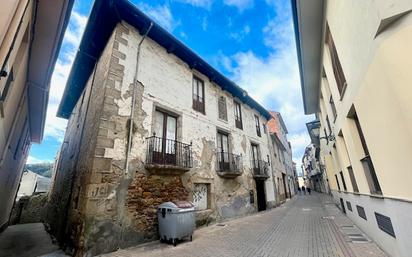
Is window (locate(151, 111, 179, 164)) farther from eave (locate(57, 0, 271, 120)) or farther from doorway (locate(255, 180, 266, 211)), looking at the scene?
doorway (locate(255, 180, 266, 211))

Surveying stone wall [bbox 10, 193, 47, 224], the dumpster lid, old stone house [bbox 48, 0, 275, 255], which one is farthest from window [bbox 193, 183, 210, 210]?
stone wall [bbox 10, 193, 47, 224]

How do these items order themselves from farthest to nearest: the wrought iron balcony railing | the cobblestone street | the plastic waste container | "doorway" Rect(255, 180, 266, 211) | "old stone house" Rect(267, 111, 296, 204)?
"old stone house" Rect(267, 111, 296, 204) < "doorway" Rect(255, 180, 266, 211) < the wrought iron balcony railing < the plastic waste container < the cobblestone street

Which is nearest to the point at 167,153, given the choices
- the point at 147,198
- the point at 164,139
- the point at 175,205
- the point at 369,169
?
the point at 164,139

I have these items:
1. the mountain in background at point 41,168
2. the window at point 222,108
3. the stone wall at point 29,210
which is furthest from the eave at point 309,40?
the mountain in background at point 41,168

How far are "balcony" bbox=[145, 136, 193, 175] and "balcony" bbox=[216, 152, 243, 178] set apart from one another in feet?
7.10

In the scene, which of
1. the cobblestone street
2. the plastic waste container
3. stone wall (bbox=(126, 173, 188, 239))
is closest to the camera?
the cobblestone street

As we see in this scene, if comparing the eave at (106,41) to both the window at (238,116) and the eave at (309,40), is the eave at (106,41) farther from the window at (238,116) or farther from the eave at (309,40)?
the eave at (309,40)

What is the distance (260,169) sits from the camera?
13.6 metres

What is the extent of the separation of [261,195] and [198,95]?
341 inches

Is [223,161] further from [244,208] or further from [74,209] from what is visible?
[74,209]

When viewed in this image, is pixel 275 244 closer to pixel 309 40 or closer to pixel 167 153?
pixel 167 153

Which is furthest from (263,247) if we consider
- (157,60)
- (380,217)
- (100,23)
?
(100,23)

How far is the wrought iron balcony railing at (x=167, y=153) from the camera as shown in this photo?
6944 millimetres

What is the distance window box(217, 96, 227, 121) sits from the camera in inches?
454
